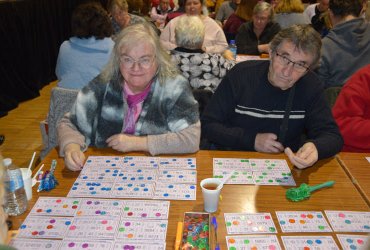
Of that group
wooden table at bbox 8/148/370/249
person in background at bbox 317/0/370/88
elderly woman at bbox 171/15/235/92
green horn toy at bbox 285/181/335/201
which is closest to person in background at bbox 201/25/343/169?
wooden table at bbox 8/148/370/249

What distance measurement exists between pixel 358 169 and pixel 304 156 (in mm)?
289

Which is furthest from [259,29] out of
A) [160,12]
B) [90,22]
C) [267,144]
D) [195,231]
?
[195,231]

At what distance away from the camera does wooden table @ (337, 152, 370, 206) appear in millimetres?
1538

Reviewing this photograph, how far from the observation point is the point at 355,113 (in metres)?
2.12

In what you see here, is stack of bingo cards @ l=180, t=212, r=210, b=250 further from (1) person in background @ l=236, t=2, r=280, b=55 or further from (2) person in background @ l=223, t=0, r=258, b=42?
(2) person in background @ l=223, t=0, r=258, b=42

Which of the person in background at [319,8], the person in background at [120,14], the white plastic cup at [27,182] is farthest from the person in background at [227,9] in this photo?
the white plastic cup at [27,182]

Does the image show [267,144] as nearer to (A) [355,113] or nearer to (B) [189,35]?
(A) [355,113]

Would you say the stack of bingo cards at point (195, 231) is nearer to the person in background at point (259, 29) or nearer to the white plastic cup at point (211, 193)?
the white plastic cup at point (211, 193)

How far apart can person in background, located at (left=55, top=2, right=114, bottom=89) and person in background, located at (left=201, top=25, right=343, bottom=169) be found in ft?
4.73

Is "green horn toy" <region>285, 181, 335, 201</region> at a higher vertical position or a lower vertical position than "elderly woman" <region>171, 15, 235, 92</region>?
higher

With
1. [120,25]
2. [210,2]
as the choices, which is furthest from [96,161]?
[210,2]

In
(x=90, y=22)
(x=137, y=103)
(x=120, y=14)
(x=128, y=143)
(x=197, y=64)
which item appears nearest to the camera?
(x=128, y=143)

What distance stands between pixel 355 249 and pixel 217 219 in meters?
0.48

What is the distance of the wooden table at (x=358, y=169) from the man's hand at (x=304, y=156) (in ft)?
0.56
